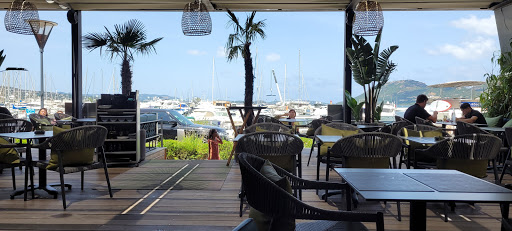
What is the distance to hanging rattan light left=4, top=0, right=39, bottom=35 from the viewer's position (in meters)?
7.57

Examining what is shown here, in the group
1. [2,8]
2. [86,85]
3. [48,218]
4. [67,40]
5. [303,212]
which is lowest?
[48,218]

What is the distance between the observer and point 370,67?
8938 mm

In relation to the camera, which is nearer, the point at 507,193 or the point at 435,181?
the point at 507,193

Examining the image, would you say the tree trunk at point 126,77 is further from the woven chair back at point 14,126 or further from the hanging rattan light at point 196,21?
the woven chair back at point 14,126

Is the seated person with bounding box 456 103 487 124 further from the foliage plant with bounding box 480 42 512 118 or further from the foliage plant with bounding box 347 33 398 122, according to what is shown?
the foliage plant with bounding box 347 33 398 122

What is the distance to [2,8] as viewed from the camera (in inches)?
402

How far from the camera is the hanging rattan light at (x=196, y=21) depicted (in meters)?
7.46

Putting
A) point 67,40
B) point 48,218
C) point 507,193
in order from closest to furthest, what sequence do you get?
point 507,193, point 48,218, point 67,40

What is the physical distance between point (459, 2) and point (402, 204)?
6471mm

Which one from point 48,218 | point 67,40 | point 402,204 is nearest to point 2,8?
point 67,40

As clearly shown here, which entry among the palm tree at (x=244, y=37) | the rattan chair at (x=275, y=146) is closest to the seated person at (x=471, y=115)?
the palm tree at (x=244, y=37)

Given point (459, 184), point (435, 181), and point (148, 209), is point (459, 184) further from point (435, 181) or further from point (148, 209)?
point (148, 209)

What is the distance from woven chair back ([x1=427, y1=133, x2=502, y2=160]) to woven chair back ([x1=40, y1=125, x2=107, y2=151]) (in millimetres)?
3365

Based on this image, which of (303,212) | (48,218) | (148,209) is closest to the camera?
(303,212)
